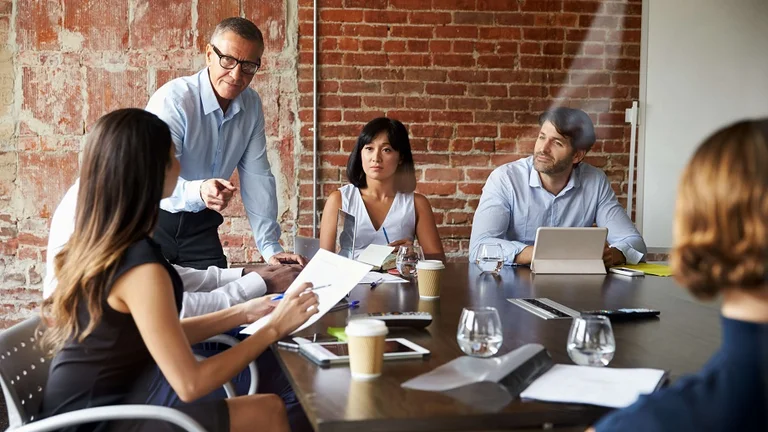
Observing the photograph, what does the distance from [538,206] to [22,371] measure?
7.97 feet

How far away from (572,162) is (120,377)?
251cm

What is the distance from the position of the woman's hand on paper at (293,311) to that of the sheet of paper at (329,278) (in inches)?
1.1

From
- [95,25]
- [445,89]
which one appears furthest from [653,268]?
[95,25]

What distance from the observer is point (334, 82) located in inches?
176

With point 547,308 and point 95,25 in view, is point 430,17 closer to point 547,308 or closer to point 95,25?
point 95,25

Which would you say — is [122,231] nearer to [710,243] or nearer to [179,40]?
[710,243]

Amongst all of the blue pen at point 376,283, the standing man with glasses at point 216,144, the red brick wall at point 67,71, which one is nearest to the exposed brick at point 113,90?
the red brick wall at point 67,71

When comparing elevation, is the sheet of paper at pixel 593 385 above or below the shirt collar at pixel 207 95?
below

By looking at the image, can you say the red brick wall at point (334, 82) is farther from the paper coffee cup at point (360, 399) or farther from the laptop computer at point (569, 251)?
the paper coffee cup at point (360, 399)

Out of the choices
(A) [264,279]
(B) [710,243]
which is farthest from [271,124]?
(B) [710,243]

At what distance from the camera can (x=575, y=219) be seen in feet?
11.9

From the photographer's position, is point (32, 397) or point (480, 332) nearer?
point (480, 332)

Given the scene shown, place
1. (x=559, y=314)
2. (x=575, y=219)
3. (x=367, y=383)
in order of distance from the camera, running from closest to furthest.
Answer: (x=367, y=383), (x=559, y=314), (x=575, y=219)

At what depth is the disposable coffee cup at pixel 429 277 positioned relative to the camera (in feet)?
7.45
